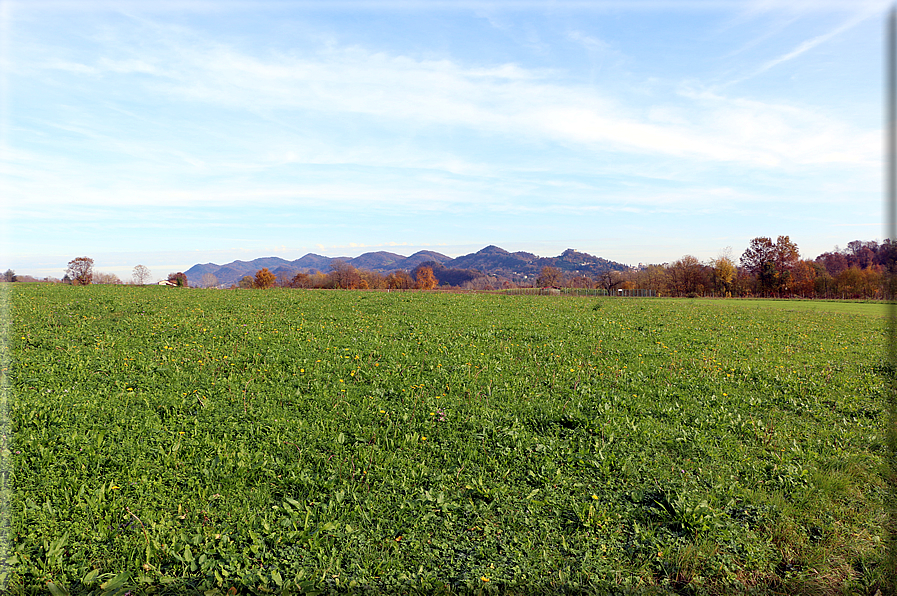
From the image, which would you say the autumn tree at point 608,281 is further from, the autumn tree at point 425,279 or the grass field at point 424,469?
the grass field at point 424,469

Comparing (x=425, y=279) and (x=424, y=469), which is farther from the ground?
(x=425, y=279)

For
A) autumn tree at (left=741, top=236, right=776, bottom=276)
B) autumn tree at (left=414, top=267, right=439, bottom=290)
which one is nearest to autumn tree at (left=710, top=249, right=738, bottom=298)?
autumn tree at (left=741, top=236, right=776, bottom=276)

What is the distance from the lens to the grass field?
4652 mm

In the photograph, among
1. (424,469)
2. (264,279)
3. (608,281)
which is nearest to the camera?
(424,469)

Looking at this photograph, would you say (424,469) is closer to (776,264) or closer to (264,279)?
(264,279)

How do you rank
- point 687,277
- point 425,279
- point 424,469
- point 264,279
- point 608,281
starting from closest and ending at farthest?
1. point 424,469
2. point 264,279
3. point 687,277
4. point 608,281
5. point 425,279

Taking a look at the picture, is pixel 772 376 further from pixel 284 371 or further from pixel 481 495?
pixel 284 371

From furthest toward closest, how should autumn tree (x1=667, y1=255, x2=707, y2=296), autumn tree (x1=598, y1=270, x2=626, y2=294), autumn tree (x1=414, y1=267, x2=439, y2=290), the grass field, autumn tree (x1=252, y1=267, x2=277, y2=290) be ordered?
autumn tree (x1=414, y1=267, x2=439, y2=290)
autumn tree (x1=598, y1=270, x2=626, y2=294)
autumn tree (x1=667, y1=255, x2=707, y2=296)
autumn tree (x1=252, y1=267, x2=277, y2=290)
the grass field

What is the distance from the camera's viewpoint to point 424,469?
6328mm

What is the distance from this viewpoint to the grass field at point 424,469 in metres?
4.65

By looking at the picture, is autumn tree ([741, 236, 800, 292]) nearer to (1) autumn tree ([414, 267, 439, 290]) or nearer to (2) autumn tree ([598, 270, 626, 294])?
(2) autumn tree ([598, 270, 626, 294])

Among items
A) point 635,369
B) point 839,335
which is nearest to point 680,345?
point 635,369

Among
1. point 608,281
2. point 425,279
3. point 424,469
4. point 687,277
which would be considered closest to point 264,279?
point 425,279

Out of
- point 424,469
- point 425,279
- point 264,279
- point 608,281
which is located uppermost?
point 425,279
